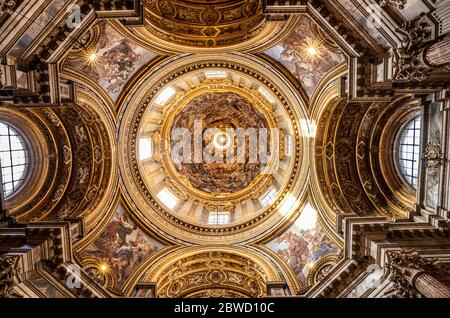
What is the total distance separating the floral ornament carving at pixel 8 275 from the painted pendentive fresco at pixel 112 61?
857cm

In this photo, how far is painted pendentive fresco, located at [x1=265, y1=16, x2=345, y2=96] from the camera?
1406cm

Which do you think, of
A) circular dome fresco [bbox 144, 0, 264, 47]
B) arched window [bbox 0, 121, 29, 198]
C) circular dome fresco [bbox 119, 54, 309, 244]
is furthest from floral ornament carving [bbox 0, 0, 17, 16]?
Answer: circular dome fresco [bbox 119, 54, 309, 244]

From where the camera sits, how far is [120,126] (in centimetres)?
1769

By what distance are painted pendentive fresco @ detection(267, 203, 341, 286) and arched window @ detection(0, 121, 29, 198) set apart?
13.6 meters

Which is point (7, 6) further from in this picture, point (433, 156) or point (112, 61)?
point (433, 156)

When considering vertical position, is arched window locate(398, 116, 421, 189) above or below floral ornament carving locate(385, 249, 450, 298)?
above

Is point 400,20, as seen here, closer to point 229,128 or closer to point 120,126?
point 120,126

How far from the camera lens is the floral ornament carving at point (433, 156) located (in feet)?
39.1

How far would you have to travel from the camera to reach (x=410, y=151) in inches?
595

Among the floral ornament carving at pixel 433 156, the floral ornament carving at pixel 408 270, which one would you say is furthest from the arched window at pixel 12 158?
the floral ornament carving at pixel 433 156

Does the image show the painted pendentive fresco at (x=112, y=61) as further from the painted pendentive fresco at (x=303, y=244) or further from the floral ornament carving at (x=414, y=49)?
the painted pendentive fresco at (x=303, y=244)

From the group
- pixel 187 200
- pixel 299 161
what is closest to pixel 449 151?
pixel 299 161

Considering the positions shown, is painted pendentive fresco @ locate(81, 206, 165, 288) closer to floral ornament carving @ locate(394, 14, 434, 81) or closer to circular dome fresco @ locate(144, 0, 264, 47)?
circular dome fresco @ locate(144, 0, 264, 47)

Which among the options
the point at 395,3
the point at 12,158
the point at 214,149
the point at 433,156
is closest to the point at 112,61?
the point at 12,158
